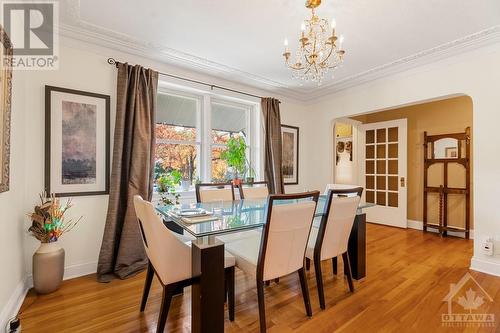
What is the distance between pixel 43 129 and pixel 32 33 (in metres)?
0.91

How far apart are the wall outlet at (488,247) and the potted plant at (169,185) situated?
3.57m

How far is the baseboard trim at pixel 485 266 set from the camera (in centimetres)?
257

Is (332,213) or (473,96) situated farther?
(473,96)

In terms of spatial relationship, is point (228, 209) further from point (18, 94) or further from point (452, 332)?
point (18, 94)

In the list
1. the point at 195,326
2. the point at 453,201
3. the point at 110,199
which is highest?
the point at 110,199

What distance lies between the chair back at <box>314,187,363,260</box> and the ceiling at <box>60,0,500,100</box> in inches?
66.2

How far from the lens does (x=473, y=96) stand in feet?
9.14

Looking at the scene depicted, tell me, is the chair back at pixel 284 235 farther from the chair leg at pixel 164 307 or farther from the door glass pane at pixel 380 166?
the door glass pane at pixel 380 166

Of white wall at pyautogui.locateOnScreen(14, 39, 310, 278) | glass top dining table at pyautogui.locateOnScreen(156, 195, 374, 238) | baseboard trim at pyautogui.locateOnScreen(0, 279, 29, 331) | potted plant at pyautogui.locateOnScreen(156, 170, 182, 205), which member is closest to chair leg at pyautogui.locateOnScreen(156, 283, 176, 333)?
glass top dining table at pyautogui.locateOnScreen(156, 195, 374, 238)

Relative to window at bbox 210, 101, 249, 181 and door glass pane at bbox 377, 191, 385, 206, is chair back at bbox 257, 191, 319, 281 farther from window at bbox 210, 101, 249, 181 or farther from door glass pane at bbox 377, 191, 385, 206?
door glass pane at bbox 377, 191, 385, 206

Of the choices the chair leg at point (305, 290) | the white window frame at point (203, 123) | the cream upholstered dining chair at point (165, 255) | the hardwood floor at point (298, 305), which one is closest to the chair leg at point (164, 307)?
the cream upholstered dining chair at point (165, 255)

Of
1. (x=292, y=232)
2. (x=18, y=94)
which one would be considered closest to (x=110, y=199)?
(x=18, y=94)

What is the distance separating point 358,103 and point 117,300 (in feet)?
13.6

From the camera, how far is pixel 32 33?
89.7 inches
